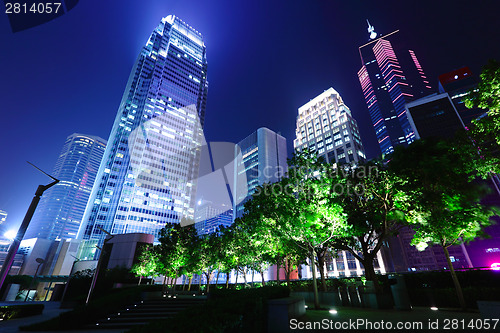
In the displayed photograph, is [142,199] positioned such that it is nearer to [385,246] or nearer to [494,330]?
[385,246]

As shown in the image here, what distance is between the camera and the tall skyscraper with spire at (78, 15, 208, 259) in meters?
96.9

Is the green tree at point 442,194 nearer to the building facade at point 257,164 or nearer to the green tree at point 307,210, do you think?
the green tree at point 307,210

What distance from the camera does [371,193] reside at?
1870cm

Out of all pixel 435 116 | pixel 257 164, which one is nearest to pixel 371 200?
pixel 257 164

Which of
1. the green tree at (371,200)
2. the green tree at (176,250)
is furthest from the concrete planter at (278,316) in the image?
the green tree at (176,250)

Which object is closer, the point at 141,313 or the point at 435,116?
the point at 141,313

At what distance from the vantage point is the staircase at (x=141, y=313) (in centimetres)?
1413

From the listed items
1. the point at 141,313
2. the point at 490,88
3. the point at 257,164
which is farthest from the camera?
the point at 257,164

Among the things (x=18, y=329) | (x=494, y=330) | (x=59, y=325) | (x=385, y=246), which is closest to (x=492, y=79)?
(x=494, y=330)

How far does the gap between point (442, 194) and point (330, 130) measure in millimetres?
111897

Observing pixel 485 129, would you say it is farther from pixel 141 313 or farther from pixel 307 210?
pixel 141 313

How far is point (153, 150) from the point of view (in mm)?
115750

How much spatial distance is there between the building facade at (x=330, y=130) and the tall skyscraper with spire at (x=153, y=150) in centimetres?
6863

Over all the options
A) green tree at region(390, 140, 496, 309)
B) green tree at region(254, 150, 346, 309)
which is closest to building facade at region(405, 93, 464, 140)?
green tree at region(390, 140, 496, 309)
